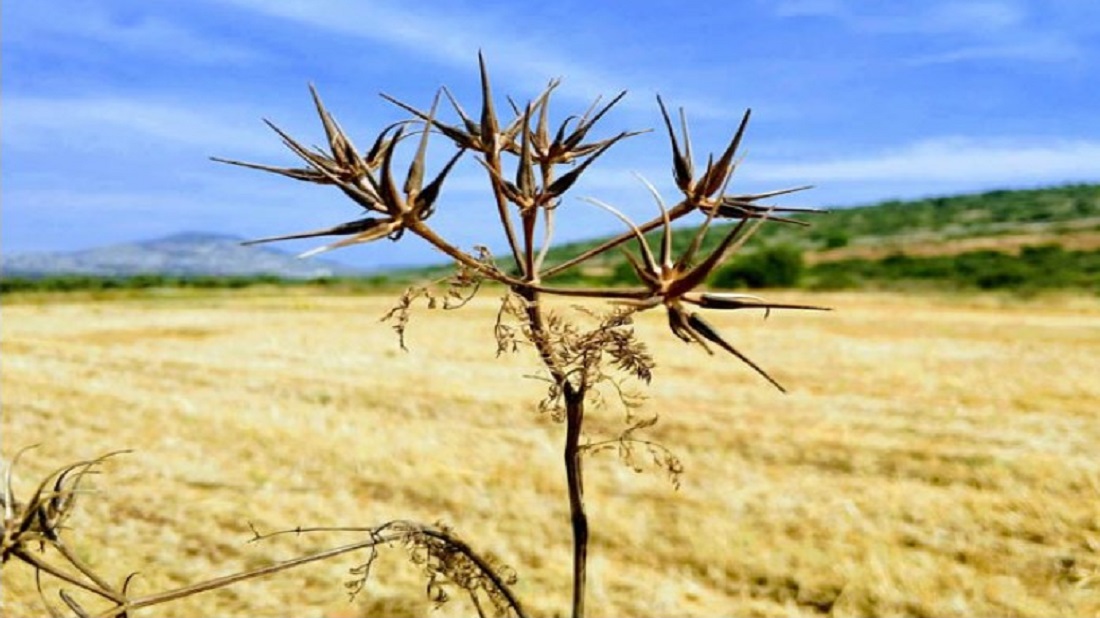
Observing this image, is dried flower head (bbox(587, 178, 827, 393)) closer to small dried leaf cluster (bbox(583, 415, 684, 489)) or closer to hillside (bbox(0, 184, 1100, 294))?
small dried leaf cluster (bbox(583, 415, 684, 489))

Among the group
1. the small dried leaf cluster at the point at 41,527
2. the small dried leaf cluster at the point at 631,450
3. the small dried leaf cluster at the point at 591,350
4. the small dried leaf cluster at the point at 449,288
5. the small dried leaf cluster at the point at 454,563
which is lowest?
the small dried leaf cluster at the point at 454,563

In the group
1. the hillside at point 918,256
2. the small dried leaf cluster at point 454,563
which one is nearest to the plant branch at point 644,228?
the small dried leaf cluster at point 454,563

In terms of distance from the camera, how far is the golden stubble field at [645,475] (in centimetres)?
457

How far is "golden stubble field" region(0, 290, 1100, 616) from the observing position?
457 centimetres

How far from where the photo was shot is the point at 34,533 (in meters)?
1.36

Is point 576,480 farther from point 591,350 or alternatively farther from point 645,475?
point 645,475

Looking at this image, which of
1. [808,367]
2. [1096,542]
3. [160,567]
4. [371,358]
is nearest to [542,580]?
[160,567]

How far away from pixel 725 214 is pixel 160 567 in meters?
4.64

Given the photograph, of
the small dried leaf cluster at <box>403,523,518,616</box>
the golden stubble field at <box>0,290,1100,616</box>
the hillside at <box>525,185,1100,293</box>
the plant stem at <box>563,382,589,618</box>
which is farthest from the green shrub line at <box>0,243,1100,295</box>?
the plant stem at <box>563,382,589,618</box>

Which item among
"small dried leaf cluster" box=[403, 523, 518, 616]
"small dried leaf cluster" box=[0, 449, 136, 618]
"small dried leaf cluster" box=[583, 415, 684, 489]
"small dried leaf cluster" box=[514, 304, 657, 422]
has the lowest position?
"small dried leaf cluster" box=[403, 523, 518, 616]

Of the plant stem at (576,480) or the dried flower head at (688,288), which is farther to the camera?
the plant stem at (576,480)

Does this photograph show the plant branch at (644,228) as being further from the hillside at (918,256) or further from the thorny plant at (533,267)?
the hillside at (918,256)

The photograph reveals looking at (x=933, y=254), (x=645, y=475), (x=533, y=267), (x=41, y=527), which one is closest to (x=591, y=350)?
(x=533, y=267)

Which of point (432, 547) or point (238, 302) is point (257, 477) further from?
point (238, 302)
